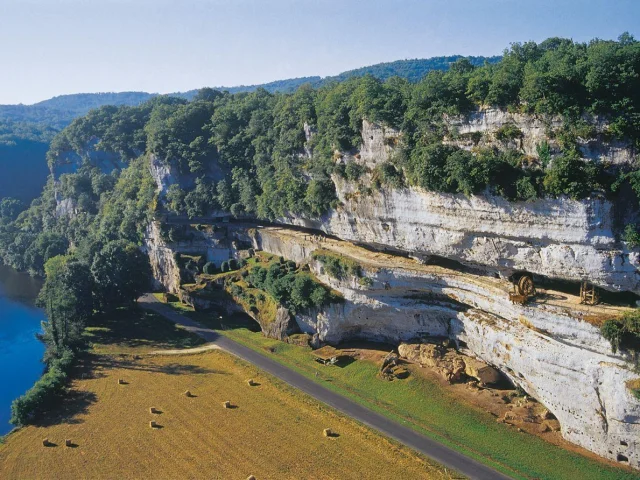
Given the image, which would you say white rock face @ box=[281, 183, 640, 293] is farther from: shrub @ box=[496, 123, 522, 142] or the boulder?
the boulder

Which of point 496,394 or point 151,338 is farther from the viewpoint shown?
point 151,338

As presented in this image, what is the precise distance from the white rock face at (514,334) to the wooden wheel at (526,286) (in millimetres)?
1090

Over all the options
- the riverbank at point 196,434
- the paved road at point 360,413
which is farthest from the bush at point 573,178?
the riverbank at point 196,434

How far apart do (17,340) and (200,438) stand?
3607 cm

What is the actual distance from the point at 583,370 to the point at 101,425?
34861 millimetres

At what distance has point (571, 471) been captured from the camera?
3219 centimetres

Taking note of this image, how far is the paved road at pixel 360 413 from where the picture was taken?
33.2 m

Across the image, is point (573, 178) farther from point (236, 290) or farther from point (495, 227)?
point (236, 290)

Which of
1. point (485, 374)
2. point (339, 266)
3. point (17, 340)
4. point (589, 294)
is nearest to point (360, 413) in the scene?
point (485, 374)

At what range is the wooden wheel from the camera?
3625 centimetres

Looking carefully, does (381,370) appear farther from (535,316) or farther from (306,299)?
(535,316)

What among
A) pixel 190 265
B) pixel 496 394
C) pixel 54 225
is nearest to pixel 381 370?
pixel 496 394

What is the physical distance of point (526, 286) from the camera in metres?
36.4

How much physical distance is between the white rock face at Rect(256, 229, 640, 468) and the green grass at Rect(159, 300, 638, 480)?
2.20 meters
